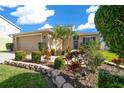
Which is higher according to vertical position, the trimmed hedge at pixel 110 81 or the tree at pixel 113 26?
the tree at pixel 113 26

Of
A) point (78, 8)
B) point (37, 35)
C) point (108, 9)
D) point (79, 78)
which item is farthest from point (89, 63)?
point (37, 35)

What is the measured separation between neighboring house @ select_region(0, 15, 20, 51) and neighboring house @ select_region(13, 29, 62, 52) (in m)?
4.11

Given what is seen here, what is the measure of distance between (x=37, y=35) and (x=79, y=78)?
615 inches

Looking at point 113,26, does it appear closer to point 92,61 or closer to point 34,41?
point 92,61

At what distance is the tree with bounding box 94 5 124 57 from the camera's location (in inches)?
242

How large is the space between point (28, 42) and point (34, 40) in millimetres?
870

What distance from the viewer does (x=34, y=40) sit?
2483 centimetres

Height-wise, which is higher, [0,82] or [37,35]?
[37,35]

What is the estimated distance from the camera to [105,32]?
6.64m

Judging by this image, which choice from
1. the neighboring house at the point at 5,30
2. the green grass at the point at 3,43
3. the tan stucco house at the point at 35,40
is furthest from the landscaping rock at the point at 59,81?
the neighboring house at the point at 5,30

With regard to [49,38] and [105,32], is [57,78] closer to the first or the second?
[105,32]

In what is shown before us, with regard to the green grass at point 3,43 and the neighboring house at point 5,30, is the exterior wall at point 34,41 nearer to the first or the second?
the green grass at point 3,43

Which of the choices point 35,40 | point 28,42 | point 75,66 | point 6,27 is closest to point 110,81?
point 75,66

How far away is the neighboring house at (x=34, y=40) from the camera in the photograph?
77.3 ft
